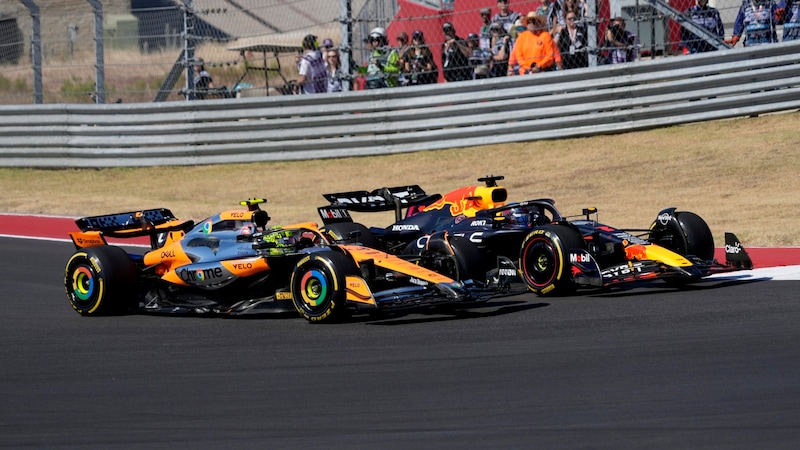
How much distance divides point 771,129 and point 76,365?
12815 mm

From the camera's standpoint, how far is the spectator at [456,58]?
63.4 ft

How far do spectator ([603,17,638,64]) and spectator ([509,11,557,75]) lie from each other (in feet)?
2.73

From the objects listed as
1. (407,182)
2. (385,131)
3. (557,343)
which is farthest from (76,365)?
(385,131)

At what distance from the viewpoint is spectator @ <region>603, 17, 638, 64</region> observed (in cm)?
1839

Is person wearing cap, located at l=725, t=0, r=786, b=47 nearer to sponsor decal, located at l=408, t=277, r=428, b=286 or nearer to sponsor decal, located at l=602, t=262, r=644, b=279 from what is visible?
sponsor decal, located at l=602, t=262, r=644, b=279

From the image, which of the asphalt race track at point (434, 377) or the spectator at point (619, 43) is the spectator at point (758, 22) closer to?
the spectator at point (619, 43)

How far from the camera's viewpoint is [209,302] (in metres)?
10.5

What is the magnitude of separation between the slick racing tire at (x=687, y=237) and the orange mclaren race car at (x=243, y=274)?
2017 mm

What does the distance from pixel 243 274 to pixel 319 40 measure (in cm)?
Answer: 1250

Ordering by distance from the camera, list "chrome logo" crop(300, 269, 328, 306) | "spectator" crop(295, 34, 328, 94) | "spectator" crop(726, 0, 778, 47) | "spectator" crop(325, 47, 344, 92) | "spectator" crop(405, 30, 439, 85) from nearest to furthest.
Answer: "chrome logo" crop(300, 269, 328, 306) < "spectator" crop(726, 0, 778, 47) < "spectator" crop(405, 30, 439, 85) < "spectator" crop(325, 47, 344, 92) < "spectator" crop(295, 34, 328, 94)

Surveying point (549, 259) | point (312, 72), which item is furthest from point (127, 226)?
point (312, 72)

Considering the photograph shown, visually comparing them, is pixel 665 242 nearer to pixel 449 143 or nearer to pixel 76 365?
pixel 76 365

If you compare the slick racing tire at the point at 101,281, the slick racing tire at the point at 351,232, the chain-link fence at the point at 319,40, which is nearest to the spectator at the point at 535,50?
the chain-link fence at the point at 319,40

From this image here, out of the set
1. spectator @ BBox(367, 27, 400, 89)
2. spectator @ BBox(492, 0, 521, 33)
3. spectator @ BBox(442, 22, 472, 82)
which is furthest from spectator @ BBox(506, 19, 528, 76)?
spectator @ BBox(367, 27, 400, 89)
